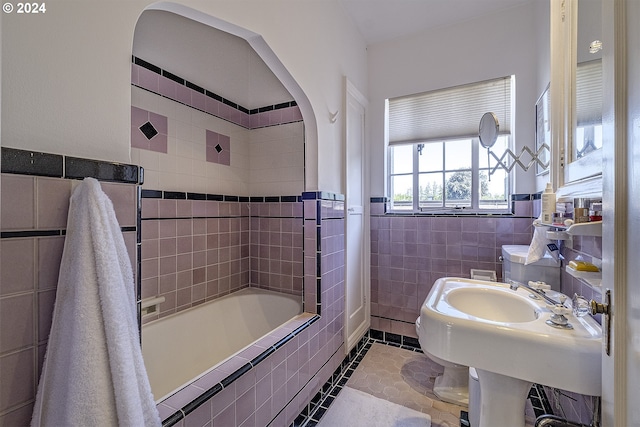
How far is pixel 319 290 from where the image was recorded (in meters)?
1.72

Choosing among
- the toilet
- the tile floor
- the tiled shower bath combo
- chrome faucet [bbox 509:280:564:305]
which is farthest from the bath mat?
chrome faucet [bbox 509:280:564:305]

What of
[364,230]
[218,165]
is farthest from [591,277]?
[218,165]

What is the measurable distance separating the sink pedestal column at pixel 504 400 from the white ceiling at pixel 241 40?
2159 mm

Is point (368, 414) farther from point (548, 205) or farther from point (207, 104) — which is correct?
point (207, 104)

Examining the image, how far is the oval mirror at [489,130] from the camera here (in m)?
1.41

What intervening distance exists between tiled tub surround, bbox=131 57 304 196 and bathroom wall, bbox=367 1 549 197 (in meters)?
0.82

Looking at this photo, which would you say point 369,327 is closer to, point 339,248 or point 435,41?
point 339,248

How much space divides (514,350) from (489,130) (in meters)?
1.10

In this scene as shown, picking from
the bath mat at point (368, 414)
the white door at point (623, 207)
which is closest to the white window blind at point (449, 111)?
the white door at point (623, 207)

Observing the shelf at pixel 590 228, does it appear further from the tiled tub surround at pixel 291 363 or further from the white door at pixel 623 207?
the tiled tub surround at pixel 291 363

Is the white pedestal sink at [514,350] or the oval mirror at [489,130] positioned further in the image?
the oval mirror at [489,130]

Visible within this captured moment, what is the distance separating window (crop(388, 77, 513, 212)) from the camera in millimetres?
2172

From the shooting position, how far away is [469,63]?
7.21 feet

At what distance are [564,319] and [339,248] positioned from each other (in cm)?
128
